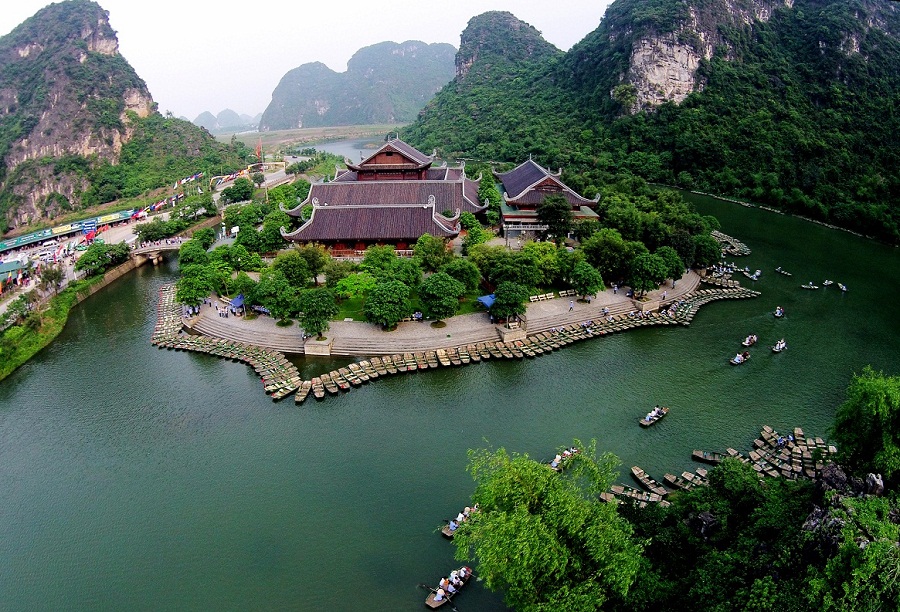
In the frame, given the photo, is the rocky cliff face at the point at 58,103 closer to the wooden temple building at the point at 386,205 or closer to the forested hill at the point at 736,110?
the wooden temple building at the point at 386,205

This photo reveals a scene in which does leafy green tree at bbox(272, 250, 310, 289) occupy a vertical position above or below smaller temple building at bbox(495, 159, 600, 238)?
below

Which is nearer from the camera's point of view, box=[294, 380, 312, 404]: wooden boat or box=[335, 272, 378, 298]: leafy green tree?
box=[294, 380, 312, 404]: wooden boat

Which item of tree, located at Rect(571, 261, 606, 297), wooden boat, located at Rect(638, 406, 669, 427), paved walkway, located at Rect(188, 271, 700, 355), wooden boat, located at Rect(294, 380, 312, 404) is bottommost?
wooden boat, located at Rect(638, 406, 669, 427)

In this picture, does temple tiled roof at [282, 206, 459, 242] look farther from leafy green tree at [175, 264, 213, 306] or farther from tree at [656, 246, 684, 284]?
tree at [656, 246, 684, 284]

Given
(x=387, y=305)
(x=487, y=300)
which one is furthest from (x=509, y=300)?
(x=387, y=305)

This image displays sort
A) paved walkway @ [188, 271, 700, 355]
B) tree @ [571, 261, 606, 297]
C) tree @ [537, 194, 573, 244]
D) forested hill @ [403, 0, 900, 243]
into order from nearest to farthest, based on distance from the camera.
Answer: paved walkway @ [188, 271, 700, 355] → tree @ [571, 261, 606, 297] → tree @ [537, 194, 573, 244] → forested hill @ [403, 0, 900, 243]

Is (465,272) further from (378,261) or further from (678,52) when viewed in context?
(678,52)

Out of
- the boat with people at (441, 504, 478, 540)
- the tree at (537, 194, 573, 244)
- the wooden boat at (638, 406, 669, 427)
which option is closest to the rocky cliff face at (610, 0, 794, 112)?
the tree at (537, 194, 573, 244)
